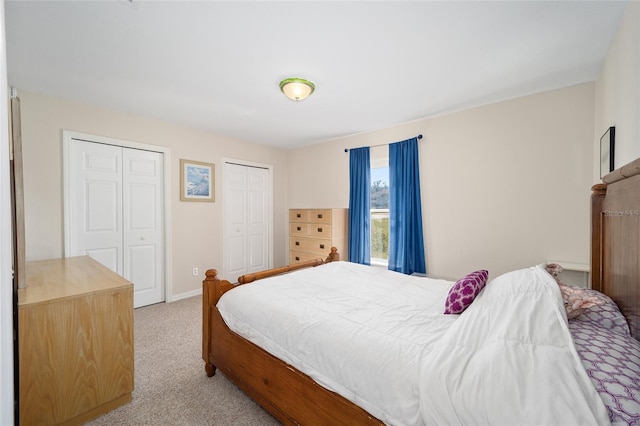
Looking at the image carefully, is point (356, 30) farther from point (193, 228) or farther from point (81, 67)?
point (193, 228)

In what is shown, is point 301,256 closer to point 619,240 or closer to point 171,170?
point 171,170

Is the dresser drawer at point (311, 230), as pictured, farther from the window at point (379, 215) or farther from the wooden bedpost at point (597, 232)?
the wooden bedpost at point (597, 232)

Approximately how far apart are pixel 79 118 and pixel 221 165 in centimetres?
166

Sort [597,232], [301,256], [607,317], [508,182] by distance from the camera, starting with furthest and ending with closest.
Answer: [301,256]
[508,182]
[597,232]
[607,317]

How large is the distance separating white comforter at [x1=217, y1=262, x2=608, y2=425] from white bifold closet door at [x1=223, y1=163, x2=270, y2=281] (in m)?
2.50

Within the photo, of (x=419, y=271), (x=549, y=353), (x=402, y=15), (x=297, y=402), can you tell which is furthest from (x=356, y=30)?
(x=419, y=271)

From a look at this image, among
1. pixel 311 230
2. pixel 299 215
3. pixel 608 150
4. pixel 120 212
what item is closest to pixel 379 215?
pixel 311 230

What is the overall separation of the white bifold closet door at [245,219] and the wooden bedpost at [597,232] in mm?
4030

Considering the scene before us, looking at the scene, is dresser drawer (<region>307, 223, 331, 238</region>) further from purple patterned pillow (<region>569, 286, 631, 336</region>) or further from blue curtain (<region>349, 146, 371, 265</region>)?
purple patterned pillow (<region>569, 286, 631, 336</region>)

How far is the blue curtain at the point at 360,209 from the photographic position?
12.6ft

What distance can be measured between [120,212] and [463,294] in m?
3.68

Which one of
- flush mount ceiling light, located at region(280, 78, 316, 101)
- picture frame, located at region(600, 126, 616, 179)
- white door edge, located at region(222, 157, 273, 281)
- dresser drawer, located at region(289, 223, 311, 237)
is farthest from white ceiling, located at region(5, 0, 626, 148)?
dresser drawer, located at region(289, 223, 311, 237)

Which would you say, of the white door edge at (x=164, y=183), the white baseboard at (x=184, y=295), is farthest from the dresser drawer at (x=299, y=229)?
the white door edge at (x=164, y=183)

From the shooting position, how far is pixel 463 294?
4.72 ft
